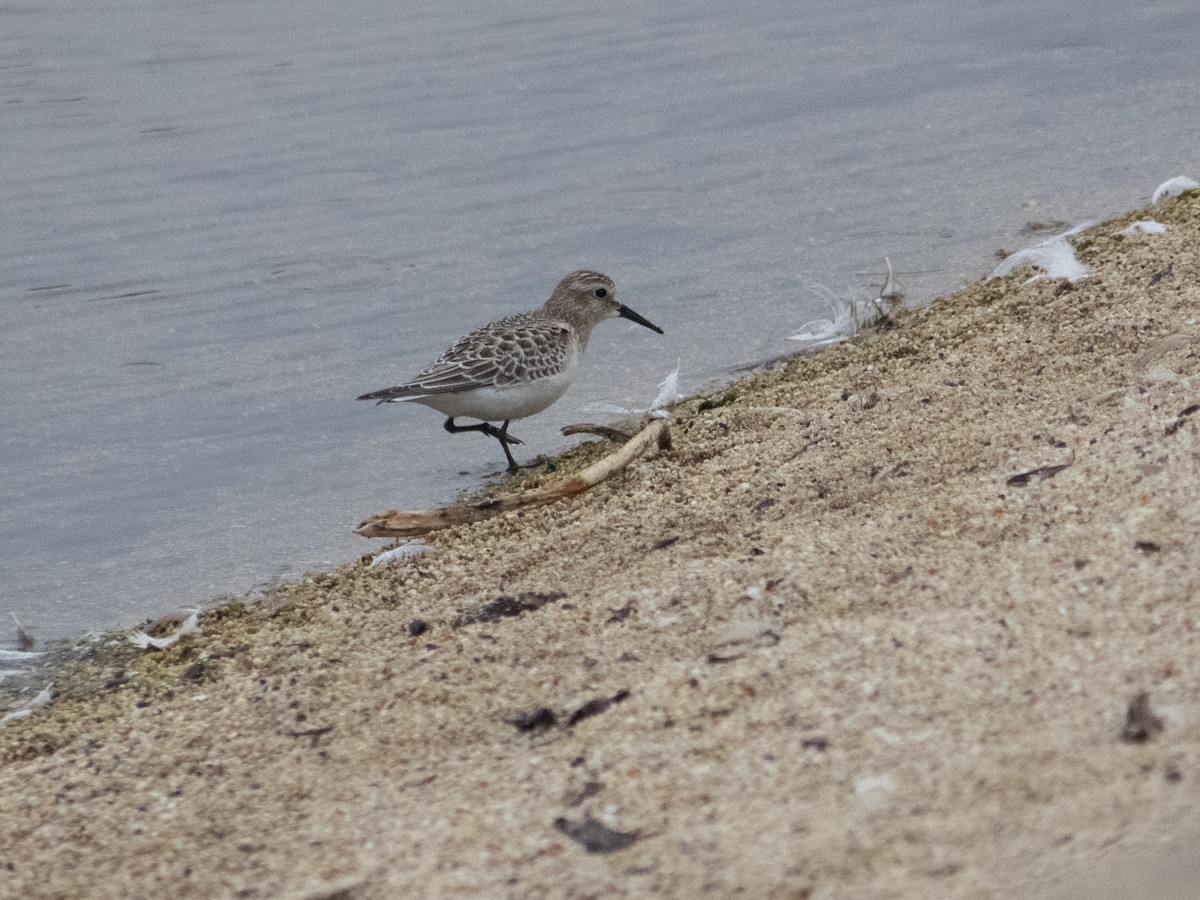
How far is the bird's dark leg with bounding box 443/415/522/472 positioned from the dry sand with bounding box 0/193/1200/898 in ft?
5.97

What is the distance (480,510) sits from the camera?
19.6ft

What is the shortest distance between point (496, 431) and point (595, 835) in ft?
15.6

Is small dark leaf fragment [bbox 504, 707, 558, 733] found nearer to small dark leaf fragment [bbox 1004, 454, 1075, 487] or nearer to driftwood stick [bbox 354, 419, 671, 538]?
small dark leaf fragment [bbox 1004, 454, 1075, 487]

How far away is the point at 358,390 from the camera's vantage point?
27.8ft

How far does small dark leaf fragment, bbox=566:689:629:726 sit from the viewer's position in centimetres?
371

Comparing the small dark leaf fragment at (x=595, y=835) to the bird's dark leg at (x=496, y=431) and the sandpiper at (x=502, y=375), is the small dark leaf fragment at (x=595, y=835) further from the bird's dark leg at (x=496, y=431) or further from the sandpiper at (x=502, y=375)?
the bird's dark leg at (x=496, y=431)

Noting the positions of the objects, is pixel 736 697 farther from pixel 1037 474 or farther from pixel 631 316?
pixel 631 316

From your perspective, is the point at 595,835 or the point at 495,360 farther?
the point at 495,360

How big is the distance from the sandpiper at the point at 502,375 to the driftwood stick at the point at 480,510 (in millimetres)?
1198

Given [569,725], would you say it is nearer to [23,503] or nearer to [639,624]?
[639,624]

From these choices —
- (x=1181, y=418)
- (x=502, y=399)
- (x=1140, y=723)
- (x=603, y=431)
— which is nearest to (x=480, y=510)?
(x=603, y=431)

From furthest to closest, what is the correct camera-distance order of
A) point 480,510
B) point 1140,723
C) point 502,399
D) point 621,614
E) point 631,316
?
point 631,316 → point 502,399 → point 480,510 → point 621,614 → point 1140,723

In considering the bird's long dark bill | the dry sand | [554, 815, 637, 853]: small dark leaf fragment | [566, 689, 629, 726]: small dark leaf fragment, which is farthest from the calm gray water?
[554, 815, 637, 853]: small dark leaf fragment

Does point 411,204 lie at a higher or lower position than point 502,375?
higher
